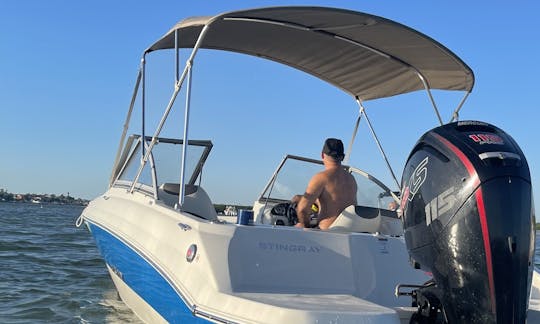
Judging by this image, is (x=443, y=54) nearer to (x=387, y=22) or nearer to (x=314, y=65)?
(x=387, y=22)

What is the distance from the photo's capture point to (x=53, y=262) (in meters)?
8.48

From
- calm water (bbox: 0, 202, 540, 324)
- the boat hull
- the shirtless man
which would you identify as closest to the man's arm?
the shirtless man

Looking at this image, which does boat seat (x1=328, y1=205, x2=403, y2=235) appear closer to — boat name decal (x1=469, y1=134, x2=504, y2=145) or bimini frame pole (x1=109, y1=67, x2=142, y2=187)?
boat name decal (x1=469, y1=134, x2=504, y2=145)

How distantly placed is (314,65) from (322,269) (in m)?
2.93

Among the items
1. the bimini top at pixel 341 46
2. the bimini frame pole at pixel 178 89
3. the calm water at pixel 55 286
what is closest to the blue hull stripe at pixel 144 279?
the calm water at pixel 55 286

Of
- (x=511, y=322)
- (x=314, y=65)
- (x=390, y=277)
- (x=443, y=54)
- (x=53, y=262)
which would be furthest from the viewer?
(x=53, y=262)

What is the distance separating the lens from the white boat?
7.46 ft

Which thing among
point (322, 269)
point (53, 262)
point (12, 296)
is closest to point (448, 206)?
point (322, 269)

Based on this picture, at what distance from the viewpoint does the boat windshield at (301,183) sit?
5.75 metres

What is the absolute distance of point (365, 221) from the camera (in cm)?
396

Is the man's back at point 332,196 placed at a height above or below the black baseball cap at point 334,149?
below

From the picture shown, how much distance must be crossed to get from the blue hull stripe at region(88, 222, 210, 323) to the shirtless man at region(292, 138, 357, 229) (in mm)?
1202

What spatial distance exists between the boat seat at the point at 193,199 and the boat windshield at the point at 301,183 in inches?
73.0

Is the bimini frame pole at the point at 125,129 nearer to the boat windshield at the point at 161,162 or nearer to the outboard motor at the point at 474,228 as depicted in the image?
the boat windshield at the point at 161,162
